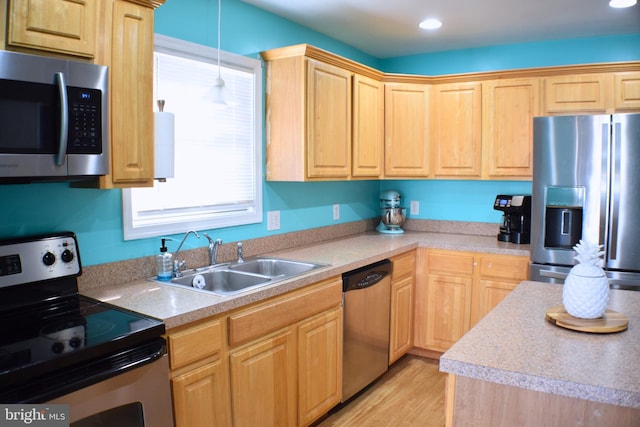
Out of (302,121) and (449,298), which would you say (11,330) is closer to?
(302,121)

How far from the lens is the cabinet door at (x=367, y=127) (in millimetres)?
3594

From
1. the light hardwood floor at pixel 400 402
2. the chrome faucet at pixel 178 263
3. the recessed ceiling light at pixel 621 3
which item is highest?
the recessed ceiling light at pixel 621 3

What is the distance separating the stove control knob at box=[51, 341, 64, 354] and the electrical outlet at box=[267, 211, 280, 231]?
1826mm

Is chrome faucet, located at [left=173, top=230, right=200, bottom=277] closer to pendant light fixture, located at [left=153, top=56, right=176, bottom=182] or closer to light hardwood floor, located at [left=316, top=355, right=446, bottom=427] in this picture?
pendant light fixture, located at [left=153, top=56, right=176, bottom=182]

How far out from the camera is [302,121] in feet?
10.00

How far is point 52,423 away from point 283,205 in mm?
2161

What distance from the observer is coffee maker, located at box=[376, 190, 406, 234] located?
426 cm

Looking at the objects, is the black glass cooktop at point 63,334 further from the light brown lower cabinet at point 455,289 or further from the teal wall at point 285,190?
the light brown lower cabinet at point 455,289

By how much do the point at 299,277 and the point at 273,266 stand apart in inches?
20.1

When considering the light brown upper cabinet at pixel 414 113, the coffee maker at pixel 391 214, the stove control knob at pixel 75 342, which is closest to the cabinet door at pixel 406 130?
the light brown upper cabinet at pixel 414 113

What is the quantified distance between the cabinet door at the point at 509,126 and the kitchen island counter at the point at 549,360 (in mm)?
2014

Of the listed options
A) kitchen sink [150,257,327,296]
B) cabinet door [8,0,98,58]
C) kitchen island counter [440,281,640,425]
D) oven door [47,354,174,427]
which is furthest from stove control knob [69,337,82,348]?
kitchen island counter [440,281,640,425]

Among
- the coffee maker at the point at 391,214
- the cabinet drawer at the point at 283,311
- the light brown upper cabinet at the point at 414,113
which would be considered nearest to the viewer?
the cabinet drawer at the point at 283,311

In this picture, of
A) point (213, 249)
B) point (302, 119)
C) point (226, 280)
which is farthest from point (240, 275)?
point (302, 119)
